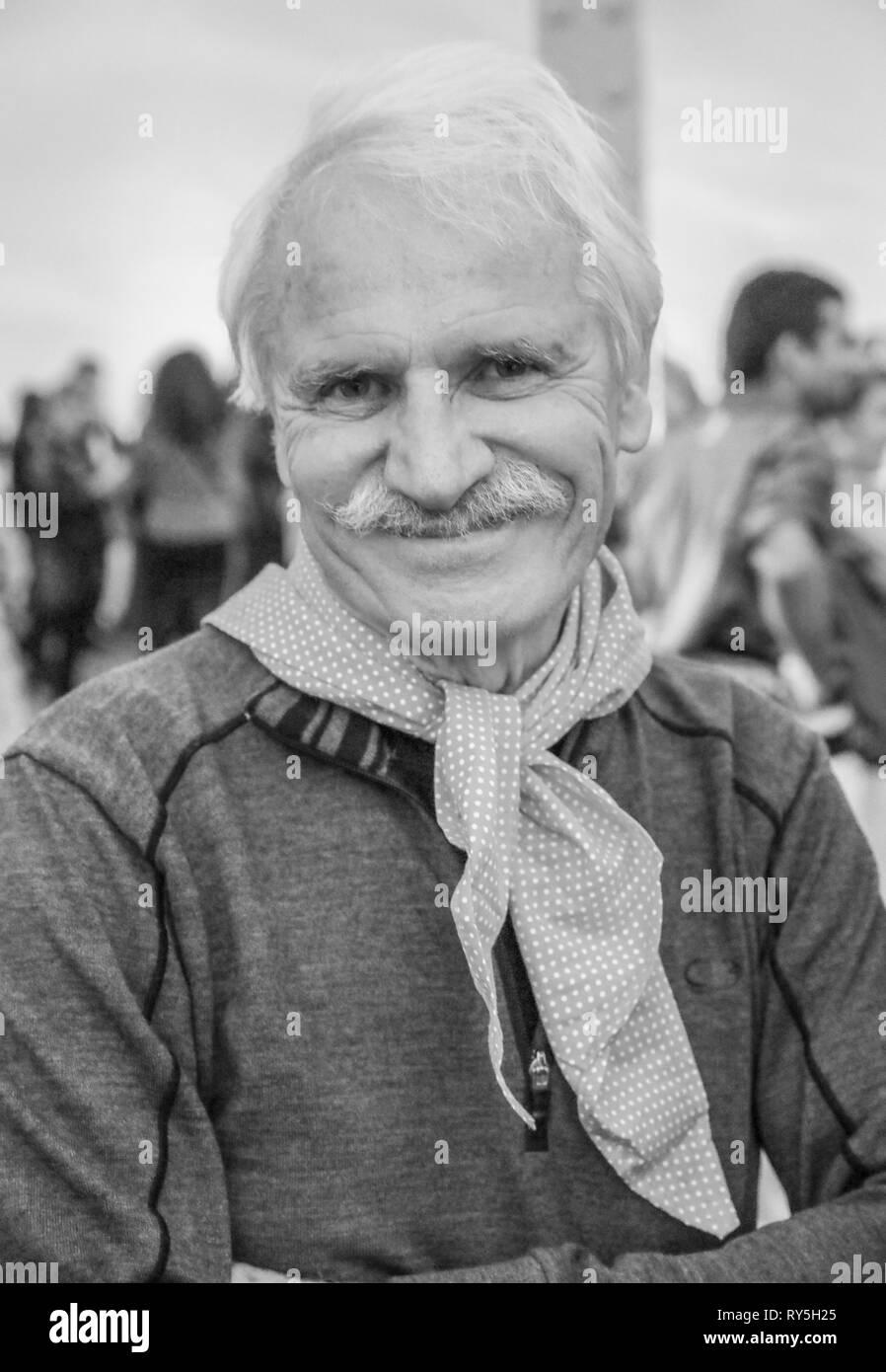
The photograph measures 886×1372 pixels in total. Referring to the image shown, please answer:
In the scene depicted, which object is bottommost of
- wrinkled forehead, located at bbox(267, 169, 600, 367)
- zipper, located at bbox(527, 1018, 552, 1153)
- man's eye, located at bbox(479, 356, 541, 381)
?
zipper, located at bbox(527, 1018, 552, 1153)

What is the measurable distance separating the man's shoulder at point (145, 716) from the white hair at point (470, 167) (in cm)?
28

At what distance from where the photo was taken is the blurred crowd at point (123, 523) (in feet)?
15.5

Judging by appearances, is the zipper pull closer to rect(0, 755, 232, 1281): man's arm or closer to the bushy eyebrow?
rect(0, 755, 232, 1281): man's arm

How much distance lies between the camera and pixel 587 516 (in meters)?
1.32

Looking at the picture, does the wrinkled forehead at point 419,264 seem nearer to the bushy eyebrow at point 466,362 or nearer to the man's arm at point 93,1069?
the bushy eyebrow at point 466,362

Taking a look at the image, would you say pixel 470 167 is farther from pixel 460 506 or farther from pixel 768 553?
pixel 768 553

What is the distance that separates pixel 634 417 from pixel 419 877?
1.68 ft

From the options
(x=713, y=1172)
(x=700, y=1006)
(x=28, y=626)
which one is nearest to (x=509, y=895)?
(x=700, y=1006)

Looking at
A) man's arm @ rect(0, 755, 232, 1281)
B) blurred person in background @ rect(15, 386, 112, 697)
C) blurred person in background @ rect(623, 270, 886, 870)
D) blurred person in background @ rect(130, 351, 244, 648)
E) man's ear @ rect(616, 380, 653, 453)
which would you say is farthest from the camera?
blurred person in background @ rect(15, 386, 112, 697)

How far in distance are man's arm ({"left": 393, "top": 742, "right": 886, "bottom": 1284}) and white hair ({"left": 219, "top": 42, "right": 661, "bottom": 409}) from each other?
0.54 m

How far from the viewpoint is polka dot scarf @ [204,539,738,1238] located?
1300 millimetres

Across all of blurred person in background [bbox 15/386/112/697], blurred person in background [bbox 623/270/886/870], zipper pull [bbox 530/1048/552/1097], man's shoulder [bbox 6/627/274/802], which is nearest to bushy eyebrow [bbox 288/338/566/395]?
man's shoulder [bbox 6/627/274/802]

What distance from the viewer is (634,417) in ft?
4.64
